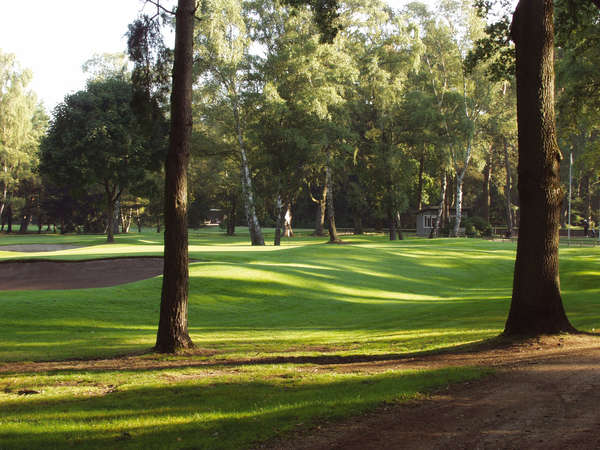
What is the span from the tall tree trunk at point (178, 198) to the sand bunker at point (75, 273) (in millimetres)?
13852

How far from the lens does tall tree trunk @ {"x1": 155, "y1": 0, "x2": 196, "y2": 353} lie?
10.8 metres

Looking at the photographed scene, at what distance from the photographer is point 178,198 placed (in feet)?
35.5

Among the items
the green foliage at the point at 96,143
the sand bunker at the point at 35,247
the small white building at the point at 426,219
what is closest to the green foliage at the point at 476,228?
the small white building at the point at 426,219

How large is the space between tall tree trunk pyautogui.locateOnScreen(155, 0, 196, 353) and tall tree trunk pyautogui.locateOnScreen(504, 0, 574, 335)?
20.9 feet

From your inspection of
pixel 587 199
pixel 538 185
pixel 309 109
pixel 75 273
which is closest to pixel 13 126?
pixel 309 109

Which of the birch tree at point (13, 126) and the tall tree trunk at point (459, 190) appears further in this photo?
the birch tree at point (13, 126)

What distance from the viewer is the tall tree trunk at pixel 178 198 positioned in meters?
10.8

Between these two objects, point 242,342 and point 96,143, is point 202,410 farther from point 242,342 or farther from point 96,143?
point 96,143

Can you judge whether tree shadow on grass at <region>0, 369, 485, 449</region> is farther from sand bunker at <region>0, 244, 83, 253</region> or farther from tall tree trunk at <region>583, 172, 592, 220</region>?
tall tree trunk at <region>583, 172, 592, 220</region>

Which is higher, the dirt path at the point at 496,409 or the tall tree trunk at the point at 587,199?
the tall tree trunk at the point at 587,199

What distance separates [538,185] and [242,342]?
731 centimetres

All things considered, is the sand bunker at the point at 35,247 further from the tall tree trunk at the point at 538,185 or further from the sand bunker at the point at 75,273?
the tall tree trunk at the point at 538,185

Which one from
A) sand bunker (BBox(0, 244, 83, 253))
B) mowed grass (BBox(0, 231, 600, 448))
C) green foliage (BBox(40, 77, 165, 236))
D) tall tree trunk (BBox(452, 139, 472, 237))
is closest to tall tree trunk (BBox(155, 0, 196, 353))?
mowed grass (BBox(0, 231, 600, 448))

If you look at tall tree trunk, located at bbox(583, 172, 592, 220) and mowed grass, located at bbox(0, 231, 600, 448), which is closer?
mowed grass, located at bbox(0, 231, 600, 448)
